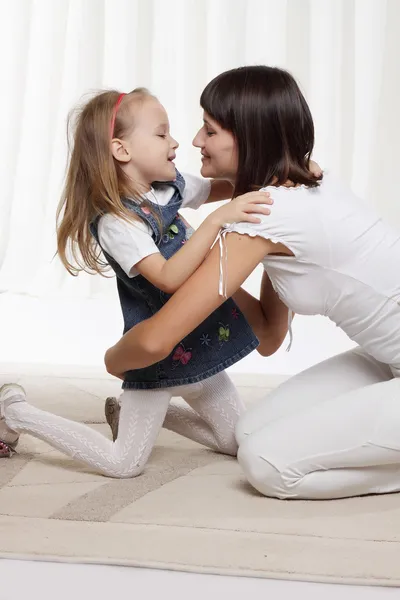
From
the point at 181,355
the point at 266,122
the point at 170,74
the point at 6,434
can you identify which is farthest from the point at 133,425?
the point at 170,74

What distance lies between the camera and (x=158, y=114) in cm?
188

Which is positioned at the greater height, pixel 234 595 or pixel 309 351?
pixel 234 595

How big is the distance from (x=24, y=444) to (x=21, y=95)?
114 inches

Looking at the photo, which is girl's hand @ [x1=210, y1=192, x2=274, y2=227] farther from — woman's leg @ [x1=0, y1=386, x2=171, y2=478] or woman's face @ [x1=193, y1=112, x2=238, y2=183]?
woman's leg @ [x1=0, y1=386, x2=171, y2=478]

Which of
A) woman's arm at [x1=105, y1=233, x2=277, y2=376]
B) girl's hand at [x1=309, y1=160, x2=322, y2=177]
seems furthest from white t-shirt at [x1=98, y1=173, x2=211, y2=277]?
girl's hand at [x1=309, y1=160, x2=322, y2=177]

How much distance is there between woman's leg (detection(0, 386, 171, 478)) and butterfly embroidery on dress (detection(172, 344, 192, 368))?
0.07 m

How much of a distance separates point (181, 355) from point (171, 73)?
9.36 ft

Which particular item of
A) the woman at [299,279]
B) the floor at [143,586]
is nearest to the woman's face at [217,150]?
the woman at [299,279]

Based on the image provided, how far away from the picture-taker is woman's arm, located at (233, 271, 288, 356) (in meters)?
2.11

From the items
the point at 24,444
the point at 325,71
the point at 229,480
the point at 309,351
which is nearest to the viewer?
the point at 229,480

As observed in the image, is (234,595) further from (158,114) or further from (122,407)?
(158,114)

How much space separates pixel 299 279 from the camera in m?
1.69

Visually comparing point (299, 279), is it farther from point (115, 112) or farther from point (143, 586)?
point (143, 586)

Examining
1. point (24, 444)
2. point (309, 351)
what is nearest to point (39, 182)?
point (309, 351)
